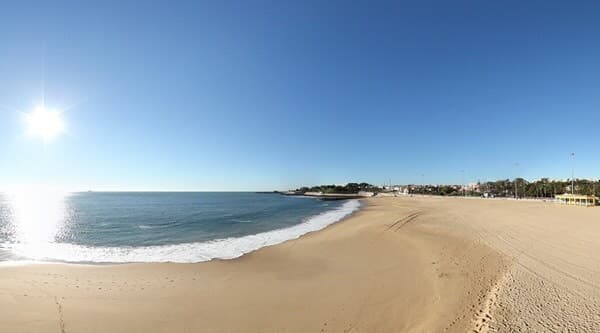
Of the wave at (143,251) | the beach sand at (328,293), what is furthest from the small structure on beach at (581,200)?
the wave at (143,251)

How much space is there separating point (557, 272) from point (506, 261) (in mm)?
1579

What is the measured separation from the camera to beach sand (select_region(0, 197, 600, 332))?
6.02 metres

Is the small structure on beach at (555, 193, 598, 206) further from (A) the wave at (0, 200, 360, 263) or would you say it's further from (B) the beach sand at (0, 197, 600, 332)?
(A) the wave at (0, 200, 360, 263)

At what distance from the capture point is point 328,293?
790 cm

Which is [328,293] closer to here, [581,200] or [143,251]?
[143,251]

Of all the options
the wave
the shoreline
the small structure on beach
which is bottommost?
the wave

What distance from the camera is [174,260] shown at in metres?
12.2

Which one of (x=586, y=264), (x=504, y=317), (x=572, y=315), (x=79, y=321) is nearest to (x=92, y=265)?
(x=79, y=321)

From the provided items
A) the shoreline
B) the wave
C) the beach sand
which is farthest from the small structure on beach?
the wave

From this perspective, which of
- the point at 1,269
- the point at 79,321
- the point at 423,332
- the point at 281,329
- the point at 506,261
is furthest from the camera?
the point at 1,269

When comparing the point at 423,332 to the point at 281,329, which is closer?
the point at 423,332

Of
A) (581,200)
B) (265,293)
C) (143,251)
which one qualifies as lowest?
(143,251)

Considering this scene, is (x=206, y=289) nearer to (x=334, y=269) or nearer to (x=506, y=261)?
(x=334, y=269)

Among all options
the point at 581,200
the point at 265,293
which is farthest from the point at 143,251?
the point at 581,200
